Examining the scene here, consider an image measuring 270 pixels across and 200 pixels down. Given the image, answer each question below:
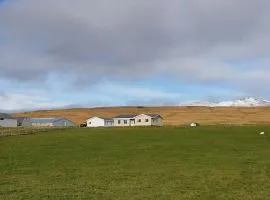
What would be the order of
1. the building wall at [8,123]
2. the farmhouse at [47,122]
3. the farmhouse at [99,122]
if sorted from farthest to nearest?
the farmhouse at [47,122]
the building wall at [8,123]
the farmhouse at [99,122]

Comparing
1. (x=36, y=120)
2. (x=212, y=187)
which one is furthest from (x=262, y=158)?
(x=36, y=120)

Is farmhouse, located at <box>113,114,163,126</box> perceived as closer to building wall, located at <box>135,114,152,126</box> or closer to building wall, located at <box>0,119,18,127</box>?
building wall, located at <box>135,114,152,126</box>

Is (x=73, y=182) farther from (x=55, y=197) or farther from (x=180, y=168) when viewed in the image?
(x=180, y=168)

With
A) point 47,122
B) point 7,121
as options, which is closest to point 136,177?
point 47,122

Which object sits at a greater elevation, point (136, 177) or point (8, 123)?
point (8, 123)

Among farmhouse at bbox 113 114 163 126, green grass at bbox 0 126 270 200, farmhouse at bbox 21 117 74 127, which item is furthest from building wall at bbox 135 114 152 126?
green grass at bbox 0 126 270 200

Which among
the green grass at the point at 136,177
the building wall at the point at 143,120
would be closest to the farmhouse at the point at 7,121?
the building wall at the point at 143,120

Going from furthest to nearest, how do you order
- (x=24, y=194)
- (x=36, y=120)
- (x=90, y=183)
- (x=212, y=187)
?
(x=36, y=120)
(x=90, y=183)
(x=212, y=187)
(x=24, y=194)

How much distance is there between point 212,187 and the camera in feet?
89.9

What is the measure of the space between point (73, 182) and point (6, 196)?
5.83 metres

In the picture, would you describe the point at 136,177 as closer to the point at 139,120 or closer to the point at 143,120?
the point at 143,120

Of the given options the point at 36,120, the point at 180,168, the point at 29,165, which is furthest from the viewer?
the point at 36,120

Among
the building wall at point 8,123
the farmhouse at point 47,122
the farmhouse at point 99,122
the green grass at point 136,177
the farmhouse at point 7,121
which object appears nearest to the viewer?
the green grass at point 136,177

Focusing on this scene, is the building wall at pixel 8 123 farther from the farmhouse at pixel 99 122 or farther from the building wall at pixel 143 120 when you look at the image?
the building wall at pixel 143 120
